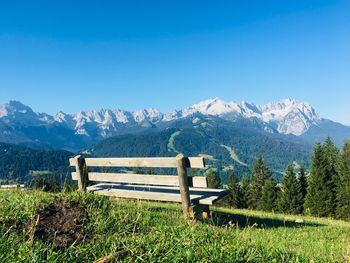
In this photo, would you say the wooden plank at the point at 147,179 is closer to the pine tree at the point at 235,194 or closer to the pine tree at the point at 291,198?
the pine tree at the point at 291,198

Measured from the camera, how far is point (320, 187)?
214 feet

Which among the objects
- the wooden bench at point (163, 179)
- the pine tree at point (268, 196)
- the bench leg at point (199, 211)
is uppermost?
the wooden bench at point (163, 179)

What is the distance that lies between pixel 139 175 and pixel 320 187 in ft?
199

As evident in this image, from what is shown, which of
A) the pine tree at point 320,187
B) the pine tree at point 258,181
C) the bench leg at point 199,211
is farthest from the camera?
the pine tree at point 258,181

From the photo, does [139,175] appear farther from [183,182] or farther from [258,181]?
[258,181]

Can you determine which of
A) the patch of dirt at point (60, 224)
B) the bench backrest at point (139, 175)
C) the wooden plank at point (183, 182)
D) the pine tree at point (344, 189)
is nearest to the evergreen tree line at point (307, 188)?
the pine tree at point (344, 189)

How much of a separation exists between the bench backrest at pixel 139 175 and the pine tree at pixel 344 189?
55.0 meters

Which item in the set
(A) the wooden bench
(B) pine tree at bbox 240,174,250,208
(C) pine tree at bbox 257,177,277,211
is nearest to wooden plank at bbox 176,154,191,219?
(A) the wooden bench

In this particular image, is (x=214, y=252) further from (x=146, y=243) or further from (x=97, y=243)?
(x=97, y=243)

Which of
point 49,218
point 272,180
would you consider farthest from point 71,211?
point 272,180

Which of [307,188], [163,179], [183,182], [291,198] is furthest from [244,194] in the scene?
[183,182]

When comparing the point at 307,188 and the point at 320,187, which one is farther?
the point at 307,188

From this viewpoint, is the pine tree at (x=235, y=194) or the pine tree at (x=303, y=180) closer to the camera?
the pine tree at (x=303, y=180)

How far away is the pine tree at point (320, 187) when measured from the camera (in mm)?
64250
